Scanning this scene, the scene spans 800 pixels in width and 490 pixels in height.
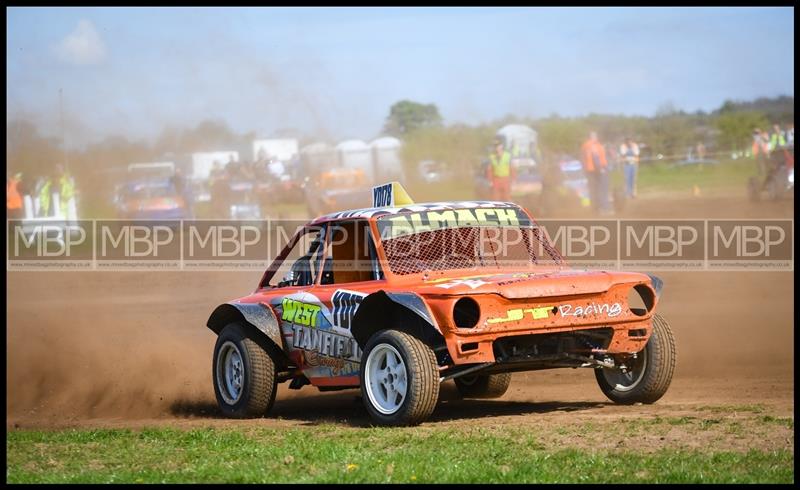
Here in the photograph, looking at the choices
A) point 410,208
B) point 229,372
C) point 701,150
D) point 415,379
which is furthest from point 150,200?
point 415,379

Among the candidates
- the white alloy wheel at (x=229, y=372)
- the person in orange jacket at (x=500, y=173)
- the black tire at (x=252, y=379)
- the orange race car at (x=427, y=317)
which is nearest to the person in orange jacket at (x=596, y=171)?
the person in orange jacket at (x=500, y=173)

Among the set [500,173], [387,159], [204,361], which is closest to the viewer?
[204,361]

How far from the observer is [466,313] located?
8250 millimetres

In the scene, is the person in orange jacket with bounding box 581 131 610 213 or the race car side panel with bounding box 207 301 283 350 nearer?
the race car side panel with bounding box 207 301 283 350

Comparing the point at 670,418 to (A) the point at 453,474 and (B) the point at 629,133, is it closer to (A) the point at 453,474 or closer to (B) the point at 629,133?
(A) the point at 453,474

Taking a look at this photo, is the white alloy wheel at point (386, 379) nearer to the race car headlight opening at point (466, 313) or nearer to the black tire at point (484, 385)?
the race car headlight opening at point (466, 313)

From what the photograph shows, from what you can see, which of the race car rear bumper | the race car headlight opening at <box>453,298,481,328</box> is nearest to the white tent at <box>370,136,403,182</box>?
the race car rear bumper

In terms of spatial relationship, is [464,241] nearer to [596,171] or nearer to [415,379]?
[415,379]

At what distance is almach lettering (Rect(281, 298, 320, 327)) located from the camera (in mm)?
9259

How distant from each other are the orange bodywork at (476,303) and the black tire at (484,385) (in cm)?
151

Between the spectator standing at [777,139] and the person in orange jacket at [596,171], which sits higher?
the spectator standing at [777,139]

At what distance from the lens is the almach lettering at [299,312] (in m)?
9.26

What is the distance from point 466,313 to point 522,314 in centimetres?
41

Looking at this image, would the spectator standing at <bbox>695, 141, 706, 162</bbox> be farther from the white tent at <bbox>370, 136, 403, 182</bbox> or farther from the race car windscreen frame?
the race car windscreen frame
